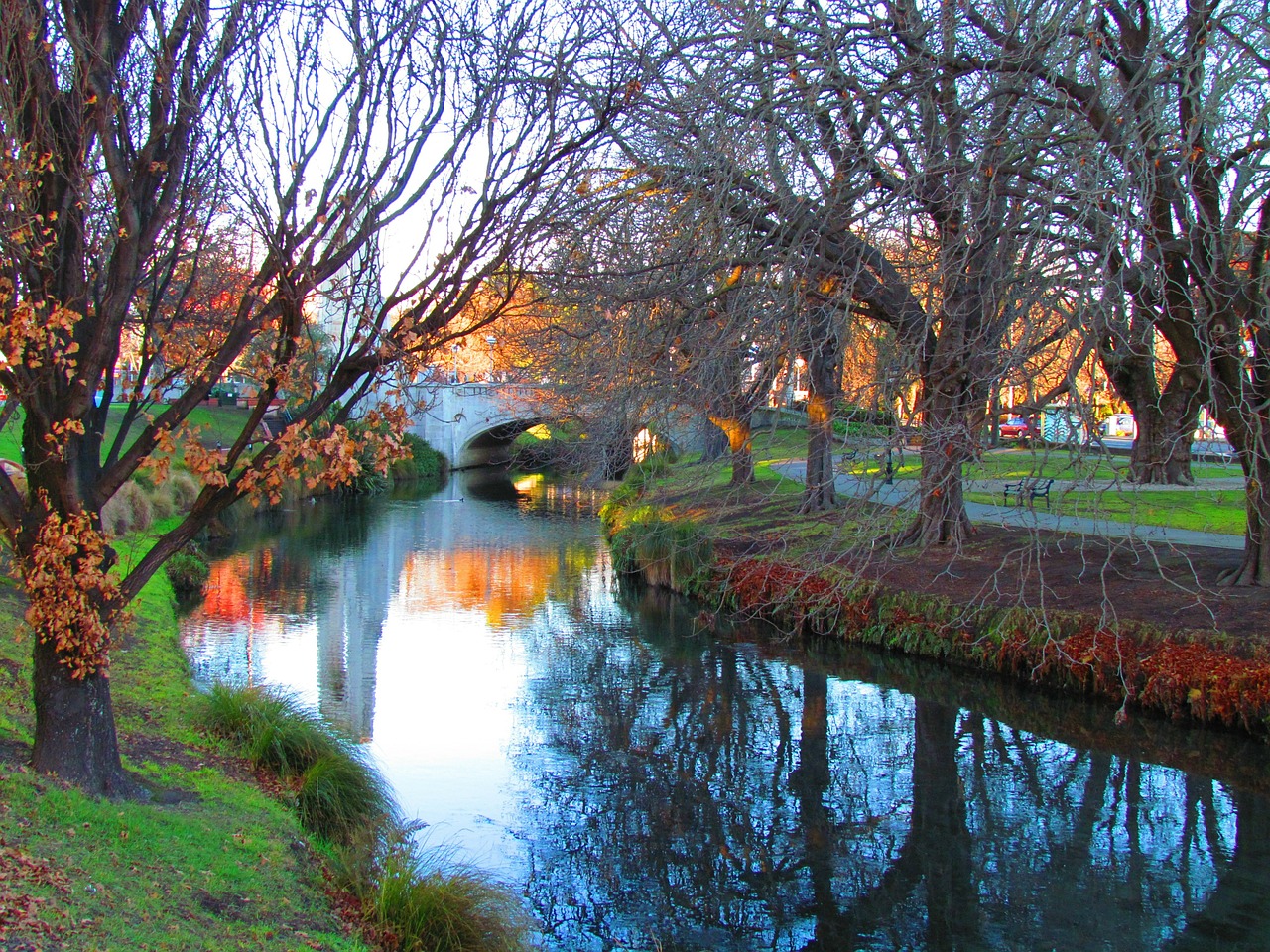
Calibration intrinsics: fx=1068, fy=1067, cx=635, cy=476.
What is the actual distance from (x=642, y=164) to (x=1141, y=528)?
952 cm

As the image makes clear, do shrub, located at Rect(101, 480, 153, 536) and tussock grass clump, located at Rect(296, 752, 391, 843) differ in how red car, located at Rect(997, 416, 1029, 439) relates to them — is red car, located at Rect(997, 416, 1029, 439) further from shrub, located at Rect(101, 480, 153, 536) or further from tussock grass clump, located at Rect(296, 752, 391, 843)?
shrub, located at Rect(101, 480, 153, 536)

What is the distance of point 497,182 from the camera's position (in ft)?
20.6

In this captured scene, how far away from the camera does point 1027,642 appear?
1134cm

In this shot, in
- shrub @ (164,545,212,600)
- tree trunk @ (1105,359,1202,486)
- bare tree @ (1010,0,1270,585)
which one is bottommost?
shrub @ (164,545,212,600)

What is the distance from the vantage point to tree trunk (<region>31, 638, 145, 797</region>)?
5.81 meters

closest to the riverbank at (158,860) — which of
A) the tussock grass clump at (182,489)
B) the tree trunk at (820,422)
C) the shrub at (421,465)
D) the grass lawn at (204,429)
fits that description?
the tree trunk at (820,422)

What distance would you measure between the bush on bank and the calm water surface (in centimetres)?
31

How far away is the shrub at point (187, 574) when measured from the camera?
53.4ft

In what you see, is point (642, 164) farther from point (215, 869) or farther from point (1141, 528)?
point (1141, 528)

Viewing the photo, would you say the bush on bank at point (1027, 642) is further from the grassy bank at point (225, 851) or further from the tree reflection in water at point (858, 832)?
the grassy bank at point (225, 851)

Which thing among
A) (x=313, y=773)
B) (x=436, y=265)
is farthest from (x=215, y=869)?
(x=436, y=265)

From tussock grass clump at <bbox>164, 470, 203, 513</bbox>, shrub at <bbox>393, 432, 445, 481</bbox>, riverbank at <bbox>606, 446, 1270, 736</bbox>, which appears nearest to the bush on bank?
riverbank at <bbox>606, 446, 1270, 736</bbox>

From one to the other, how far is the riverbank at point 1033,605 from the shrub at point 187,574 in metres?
7.47

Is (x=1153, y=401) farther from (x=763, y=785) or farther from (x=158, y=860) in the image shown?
(x=158, y=860)
